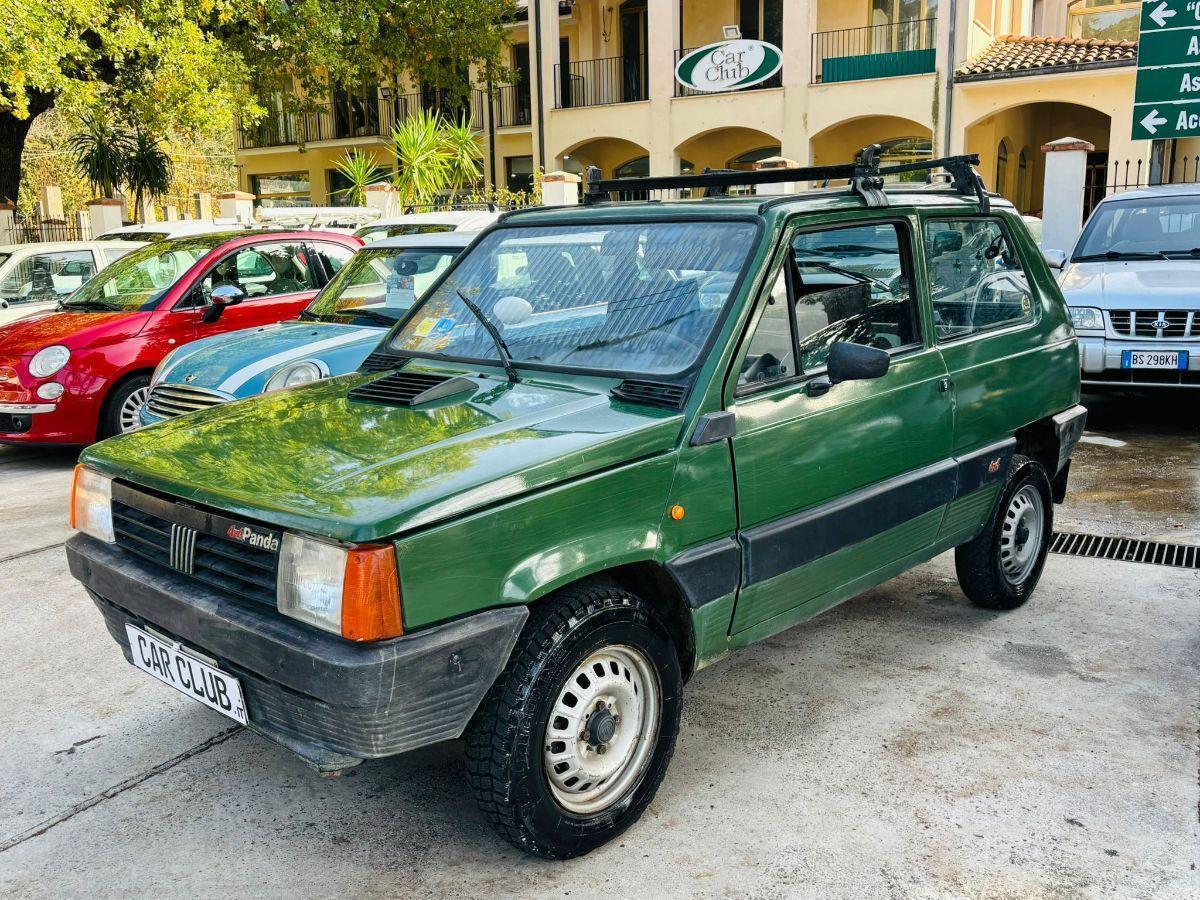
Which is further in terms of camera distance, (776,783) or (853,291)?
(853,291)

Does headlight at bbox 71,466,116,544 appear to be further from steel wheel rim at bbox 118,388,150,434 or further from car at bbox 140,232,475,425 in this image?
steel wheel rim at bbox 118,388,150,434

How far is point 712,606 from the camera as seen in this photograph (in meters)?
3.26

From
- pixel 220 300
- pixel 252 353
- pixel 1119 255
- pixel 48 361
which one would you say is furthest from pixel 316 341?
pixel 1119 255

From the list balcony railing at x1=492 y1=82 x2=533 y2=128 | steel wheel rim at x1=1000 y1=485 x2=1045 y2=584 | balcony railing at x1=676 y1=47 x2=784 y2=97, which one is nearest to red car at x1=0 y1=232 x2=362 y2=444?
steel wheel rim at x1=1000 y1=485 x2=1045 y2=584

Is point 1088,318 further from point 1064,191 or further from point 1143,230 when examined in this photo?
point 1064,191

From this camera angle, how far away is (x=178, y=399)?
6.51 metres

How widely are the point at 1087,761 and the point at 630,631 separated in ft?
5.47

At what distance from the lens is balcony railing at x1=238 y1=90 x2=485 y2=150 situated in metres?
29.2

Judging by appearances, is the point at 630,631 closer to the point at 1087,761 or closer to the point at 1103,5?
the point at 1087,761

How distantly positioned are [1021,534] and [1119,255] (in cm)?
544

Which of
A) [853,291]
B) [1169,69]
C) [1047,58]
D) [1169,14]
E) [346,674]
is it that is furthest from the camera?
[1047,58]

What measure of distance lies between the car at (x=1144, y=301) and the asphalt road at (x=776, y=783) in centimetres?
386

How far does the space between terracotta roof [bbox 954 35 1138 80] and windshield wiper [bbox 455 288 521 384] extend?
18709 mm

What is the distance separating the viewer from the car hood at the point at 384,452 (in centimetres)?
267
